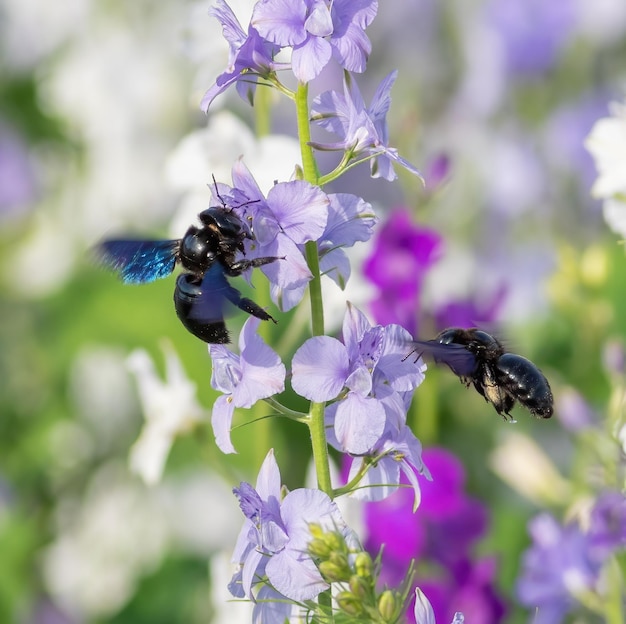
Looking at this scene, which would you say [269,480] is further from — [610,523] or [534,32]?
[534,32]

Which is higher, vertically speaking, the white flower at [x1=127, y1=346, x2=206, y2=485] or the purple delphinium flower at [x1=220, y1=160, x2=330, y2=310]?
the purple delphinium flower at [x1=220, y1=160, x2=330, y2=310]

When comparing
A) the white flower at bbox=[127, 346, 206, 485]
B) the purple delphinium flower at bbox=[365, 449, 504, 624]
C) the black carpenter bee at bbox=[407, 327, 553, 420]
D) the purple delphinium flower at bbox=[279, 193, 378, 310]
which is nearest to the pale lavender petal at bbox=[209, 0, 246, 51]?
the purple delphinium flower at bbox=[279, 193, 378, 310]

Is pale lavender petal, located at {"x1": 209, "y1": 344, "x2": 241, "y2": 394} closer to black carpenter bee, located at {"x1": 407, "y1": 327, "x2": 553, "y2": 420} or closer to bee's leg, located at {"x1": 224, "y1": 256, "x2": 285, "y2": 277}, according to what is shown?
bee's leg, located at {"x1": 224, "y1": 256, "x2": 285, "y2": 277}

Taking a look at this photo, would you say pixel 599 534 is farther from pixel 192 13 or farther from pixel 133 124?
pixel 133 124

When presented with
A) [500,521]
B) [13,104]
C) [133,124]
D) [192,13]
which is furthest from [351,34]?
[13,104]

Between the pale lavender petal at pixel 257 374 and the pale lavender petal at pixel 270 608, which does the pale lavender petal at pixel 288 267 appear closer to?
the pale lavender petal at pixel 257 374

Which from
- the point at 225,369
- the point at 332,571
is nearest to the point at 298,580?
the point at 332,571

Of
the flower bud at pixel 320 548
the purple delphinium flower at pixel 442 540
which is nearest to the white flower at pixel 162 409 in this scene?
the purple delphinium flower at pixel 442 540

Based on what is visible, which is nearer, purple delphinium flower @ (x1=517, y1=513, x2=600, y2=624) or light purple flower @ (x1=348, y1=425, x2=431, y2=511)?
light purple flower @ (x1=348, y1=425, x2=431, y2=511)
